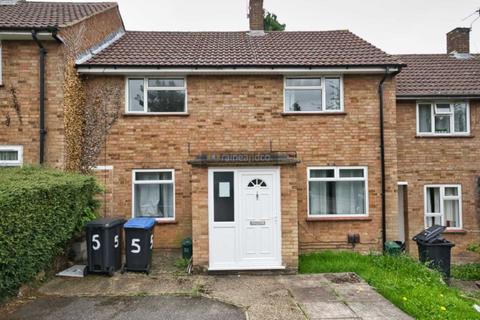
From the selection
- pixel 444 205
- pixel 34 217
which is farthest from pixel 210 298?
pixel 444 205

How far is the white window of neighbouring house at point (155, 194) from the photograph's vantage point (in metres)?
8.73

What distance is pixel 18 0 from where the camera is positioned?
11.6 meters

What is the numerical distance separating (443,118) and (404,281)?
644 centimetres

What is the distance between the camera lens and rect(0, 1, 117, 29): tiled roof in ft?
25.9

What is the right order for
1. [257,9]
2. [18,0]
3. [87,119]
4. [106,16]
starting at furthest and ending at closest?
[257,9]
[18,0]
[106,16]
[87,119]

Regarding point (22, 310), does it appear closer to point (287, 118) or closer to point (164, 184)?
point (164, 184)

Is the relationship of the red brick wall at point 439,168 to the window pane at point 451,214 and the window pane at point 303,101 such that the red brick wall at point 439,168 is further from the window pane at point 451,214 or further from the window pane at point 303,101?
the window pane at point 303,101

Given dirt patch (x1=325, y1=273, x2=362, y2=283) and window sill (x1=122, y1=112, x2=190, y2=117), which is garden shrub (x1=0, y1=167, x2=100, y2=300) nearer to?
window sill (x1=122, y1=112, x2=190, y2=117)

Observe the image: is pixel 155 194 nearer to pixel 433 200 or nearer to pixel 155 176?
pixel 155 176

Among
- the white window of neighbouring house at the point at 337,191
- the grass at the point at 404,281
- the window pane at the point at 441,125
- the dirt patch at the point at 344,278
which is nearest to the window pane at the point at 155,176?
the white window of neighbouring house at the point at 337,191

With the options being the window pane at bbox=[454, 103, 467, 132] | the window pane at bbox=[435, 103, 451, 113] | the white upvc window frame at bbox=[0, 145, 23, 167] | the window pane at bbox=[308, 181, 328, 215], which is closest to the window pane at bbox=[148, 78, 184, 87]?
the white upvc window frame at bbox=[0, 145, 23, 167]

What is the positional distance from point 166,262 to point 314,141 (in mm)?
4644

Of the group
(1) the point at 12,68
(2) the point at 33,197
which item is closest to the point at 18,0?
(1) the point at 12,68

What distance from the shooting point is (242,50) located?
10.0 meters
